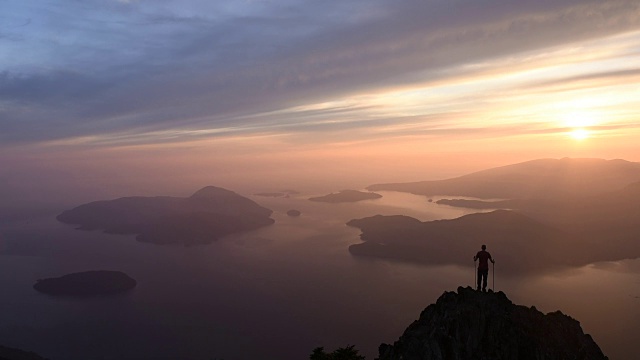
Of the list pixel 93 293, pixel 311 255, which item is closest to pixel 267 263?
pixel 311 255

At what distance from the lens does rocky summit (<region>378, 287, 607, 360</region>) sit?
1689cm

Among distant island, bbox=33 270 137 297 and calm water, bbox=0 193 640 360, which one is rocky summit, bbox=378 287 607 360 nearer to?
calm water, bbox=0 193 640 360

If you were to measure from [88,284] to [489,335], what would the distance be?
11677cm

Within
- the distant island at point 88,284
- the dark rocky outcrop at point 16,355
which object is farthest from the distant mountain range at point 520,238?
the dark rocky outcrop at point 16,355

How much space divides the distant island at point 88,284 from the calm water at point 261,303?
317 centimetres

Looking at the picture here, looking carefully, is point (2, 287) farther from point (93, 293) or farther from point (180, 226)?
point (180, 226)

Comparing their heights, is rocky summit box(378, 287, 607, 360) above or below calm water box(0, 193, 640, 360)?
above

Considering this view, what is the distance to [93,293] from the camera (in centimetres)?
10481

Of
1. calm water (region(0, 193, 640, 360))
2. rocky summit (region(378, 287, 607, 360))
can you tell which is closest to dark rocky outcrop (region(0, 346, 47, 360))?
calm water (region(0, 193, 640, 360))

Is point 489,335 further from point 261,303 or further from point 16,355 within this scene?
point 261,303

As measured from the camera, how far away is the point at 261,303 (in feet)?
301

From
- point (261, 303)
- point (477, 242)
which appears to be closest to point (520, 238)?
point (477, 242)

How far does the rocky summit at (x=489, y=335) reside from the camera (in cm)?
1689

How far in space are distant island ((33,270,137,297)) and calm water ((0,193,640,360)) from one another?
3.17m
